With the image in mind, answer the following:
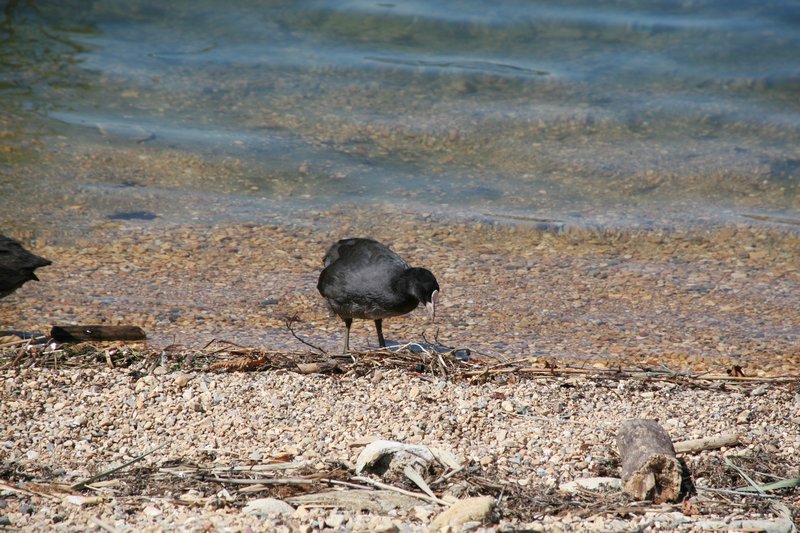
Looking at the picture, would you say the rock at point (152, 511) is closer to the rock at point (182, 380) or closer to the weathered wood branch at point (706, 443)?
the rock at point (182, 380)

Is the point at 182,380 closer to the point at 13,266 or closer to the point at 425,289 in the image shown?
the point at 425,289

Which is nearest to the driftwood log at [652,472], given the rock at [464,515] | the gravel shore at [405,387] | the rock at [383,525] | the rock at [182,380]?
the gravel shore at [405,387]

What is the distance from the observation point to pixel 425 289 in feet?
19.1

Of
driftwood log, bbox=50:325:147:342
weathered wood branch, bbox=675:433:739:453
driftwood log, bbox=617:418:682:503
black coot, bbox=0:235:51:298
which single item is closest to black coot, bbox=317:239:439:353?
driftwood log, bbox=50:325:147:342

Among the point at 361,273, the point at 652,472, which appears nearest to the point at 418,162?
the point at 361,273

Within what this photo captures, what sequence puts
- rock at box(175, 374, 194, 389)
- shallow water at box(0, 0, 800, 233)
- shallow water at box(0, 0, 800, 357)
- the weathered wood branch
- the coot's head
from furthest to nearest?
shallow water at box(0, 0, 800, 233), shallow water at box(0, 0, 800, 357), the coot's head, rock at box(175, 374, 194, 389), the weathered wood branch

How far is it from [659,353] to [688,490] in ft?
8.96

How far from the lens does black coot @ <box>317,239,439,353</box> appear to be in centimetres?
587

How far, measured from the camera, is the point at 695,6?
15117mm

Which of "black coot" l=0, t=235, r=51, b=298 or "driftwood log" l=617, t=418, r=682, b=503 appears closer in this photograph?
"driftwood log" l=617, t=418, r=682, b=503

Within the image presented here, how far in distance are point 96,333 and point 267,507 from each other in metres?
2.86

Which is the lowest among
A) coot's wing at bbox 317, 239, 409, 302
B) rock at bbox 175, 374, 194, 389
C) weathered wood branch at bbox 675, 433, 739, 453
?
rock at bbox 175, 374, 194, 389

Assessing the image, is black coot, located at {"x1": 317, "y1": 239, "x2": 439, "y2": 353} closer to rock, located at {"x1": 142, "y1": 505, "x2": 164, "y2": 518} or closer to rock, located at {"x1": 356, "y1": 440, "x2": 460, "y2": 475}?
rock, located at {"x1": 356, "y1": 440, "x2": 460, "y2": 475}

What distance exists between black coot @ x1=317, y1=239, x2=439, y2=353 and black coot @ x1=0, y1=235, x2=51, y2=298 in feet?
7.06
